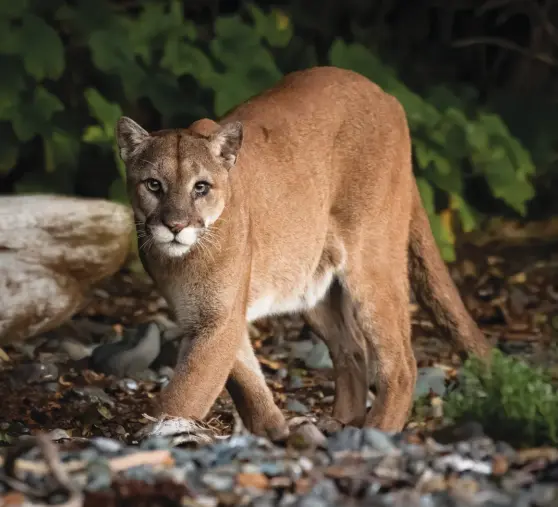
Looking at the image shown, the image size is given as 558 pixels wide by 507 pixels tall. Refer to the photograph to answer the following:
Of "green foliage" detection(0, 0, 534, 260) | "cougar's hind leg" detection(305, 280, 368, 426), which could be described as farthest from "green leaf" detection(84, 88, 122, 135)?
"cougar's hind leg" detection(305, 280, 368, 426)

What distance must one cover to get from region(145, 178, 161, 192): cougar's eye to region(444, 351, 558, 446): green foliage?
1.33 m

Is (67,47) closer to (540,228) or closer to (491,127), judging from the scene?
(491,127)

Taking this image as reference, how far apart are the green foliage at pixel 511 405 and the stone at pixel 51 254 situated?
2.91m

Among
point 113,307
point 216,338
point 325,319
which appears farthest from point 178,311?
point 113,307

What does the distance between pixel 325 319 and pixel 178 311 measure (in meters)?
1.17

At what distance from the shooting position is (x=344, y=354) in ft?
19.3

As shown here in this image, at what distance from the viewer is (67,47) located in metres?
8.12

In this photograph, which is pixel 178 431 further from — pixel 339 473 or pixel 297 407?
pixel 297 407

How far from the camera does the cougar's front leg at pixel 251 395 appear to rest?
5.11 meters

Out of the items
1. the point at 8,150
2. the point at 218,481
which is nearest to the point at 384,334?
the point at 218,481

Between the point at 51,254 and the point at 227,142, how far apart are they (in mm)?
2165

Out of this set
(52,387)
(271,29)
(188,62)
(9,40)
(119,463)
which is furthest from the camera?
(271,29)

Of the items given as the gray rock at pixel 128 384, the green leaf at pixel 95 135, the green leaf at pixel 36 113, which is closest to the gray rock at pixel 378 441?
the gray rock at pixel 128 384

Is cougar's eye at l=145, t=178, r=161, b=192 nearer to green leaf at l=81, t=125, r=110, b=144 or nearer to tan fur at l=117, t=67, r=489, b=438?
tan fur at l=117, t=67, r=489, b=438
